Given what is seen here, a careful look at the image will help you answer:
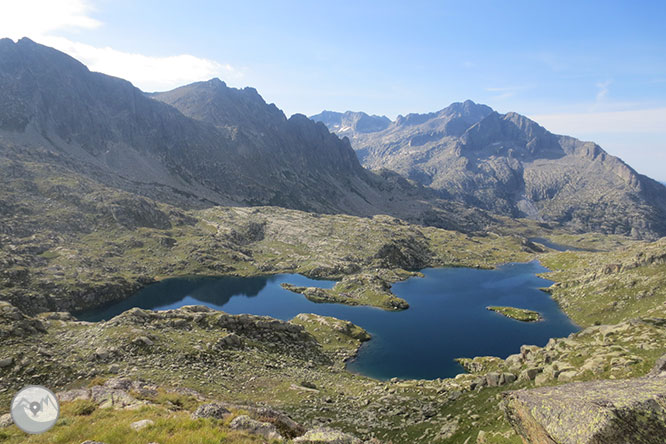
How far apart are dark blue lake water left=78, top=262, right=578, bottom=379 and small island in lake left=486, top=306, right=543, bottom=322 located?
8.81 ft

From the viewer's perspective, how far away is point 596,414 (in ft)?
44.7

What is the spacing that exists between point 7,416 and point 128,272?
124 meters

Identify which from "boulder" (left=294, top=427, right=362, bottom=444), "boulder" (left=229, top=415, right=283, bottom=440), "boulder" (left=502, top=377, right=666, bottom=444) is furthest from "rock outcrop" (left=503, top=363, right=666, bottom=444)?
"boulder" (left=229, top=415, right=283, bottom=440)

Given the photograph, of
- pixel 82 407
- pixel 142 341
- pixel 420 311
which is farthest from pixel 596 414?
pixel 420 311

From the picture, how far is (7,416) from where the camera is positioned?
19281mm

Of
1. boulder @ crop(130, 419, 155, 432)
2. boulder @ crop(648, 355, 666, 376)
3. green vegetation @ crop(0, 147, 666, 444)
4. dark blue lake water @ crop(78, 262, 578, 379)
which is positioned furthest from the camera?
dark blue lake water @ crop(78, 262, 578, 379)

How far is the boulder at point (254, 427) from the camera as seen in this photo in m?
18.0

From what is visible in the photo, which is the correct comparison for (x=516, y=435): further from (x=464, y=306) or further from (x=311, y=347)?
(x=464, y=306)

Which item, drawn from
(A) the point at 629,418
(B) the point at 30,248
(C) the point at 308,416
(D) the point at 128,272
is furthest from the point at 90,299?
(A) the point at 629,418

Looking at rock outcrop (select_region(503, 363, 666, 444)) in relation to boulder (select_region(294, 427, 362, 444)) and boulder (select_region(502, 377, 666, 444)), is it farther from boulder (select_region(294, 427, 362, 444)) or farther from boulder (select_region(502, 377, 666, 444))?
boulder (select_region(294, 427, 362, 444))

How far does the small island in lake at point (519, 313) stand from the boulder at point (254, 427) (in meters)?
99.3

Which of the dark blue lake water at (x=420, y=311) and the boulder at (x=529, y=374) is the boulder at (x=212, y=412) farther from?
the dark blue lake water at (x=420, y=311)

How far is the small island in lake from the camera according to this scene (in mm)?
98125

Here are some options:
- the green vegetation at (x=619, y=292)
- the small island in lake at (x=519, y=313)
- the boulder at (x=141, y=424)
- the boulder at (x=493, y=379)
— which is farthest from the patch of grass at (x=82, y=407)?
the small island in lake at (x=519, y=313)
